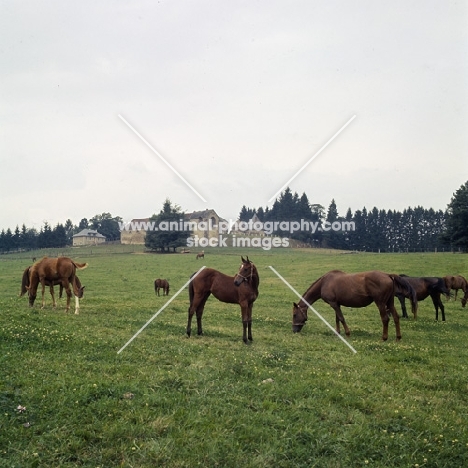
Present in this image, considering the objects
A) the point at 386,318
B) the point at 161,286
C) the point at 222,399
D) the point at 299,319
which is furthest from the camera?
the point at 161,286

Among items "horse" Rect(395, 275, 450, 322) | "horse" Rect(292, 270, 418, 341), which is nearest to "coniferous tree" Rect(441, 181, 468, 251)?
"horse" Rect(395, 275, 450, 322)

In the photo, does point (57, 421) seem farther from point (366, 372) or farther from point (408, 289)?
point (408, 289)

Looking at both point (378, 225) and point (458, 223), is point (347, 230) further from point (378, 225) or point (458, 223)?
point (378, 225)

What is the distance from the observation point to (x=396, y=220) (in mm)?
107250

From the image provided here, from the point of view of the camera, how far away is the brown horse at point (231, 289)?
12.2m

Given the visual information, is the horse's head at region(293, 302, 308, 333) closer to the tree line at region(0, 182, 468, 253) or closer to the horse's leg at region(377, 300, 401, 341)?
the horse's leg at region(377, 300, 401, 341)

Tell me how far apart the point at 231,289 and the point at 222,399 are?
18.5 ft

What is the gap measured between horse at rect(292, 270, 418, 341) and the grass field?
2.89ft

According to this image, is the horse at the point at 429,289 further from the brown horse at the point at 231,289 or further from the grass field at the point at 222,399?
the brown horse at the point at 231,289

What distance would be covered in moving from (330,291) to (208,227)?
1155 centimetres

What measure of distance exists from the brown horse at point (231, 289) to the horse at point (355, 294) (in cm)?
246

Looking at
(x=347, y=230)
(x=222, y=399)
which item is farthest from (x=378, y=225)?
(x=222, y=399)

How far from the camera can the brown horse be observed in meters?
12.2

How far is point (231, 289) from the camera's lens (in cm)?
1256
